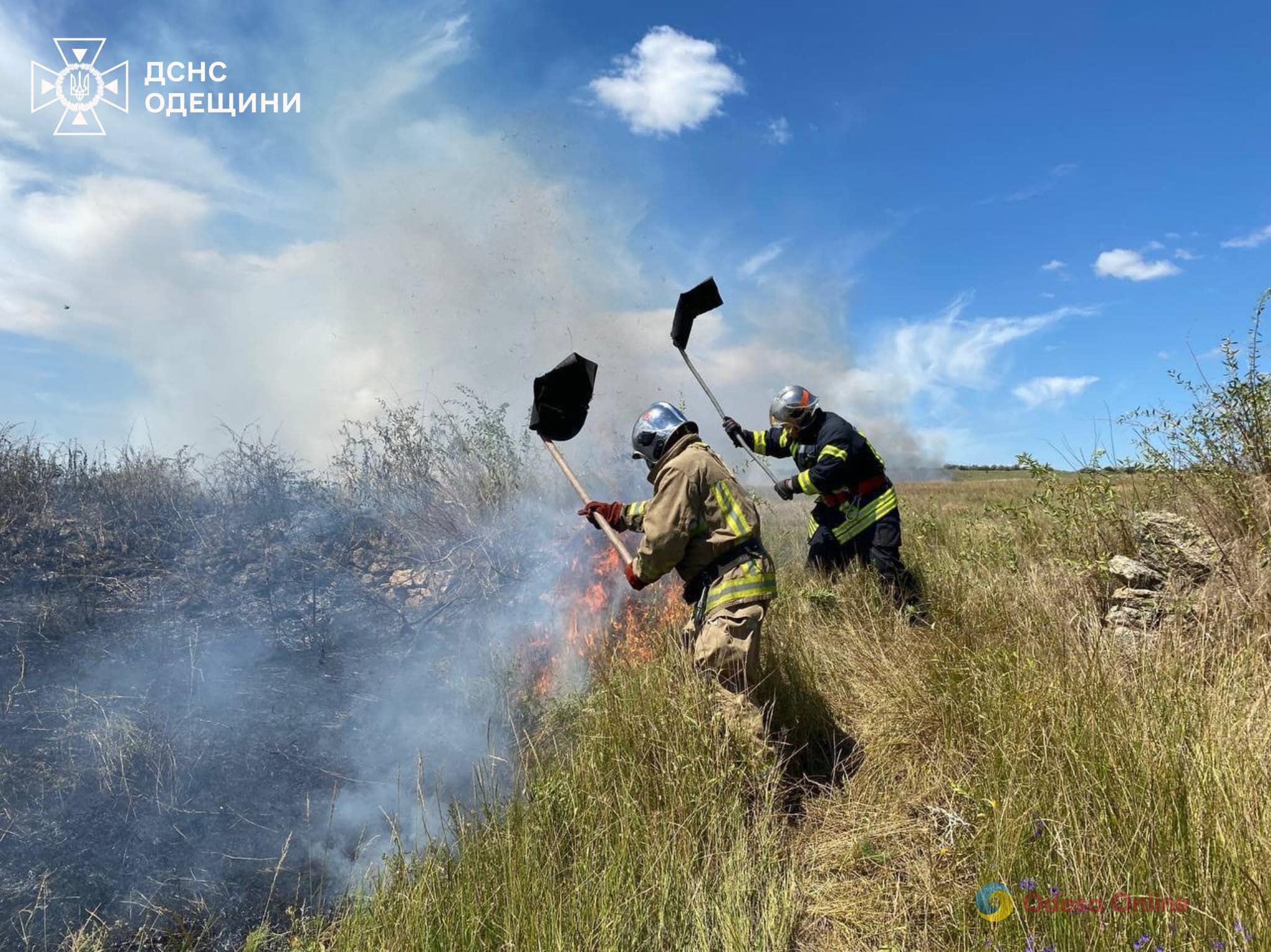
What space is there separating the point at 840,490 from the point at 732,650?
307cm

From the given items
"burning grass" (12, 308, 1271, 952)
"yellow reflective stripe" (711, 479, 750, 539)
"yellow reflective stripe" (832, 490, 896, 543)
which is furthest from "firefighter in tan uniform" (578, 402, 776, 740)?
"yellow reflective stripe" (832, 490, 896, 543)

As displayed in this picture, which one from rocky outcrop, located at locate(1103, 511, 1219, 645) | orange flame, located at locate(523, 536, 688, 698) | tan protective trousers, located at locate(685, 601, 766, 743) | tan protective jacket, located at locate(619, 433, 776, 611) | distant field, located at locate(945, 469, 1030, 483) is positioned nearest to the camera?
tan protective trousers, located at locate(685, 601, 766, 743)

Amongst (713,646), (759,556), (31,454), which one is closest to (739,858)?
(713,646)

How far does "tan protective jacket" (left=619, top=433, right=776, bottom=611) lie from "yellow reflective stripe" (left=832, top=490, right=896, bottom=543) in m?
2.50

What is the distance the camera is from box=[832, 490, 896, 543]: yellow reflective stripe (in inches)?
235

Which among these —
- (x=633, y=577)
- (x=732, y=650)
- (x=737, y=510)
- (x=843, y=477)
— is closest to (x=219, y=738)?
(x=633, y=577)

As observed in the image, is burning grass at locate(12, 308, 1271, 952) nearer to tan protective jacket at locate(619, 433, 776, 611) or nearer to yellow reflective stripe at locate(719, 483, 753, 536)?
tan protective jacket at locate(619, 433, 776, 611)

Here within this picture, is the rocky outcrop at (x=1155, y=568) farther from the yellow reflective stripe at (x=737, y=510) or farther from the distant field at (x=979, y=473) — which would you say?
the distant field at (x=979, y=473)

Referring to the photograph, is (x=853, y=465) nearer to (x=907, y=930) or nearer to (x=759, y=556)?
(x=759, y=556)

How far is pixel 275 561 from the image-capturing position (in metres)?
6.45

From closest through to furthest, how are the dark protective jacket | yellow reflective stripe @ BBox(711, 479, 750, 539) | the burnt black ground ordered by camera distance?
1. the burnt black ground
2. yellow reflective stripe @ BBox(711, 479, 750, 539)
3. the dark protective jacket

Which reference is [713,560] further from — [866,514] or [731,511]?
[866,514]

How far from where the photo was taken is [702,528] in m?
3.76

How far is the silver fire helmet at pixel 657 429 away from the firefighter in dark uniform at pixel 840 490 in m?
2.31
